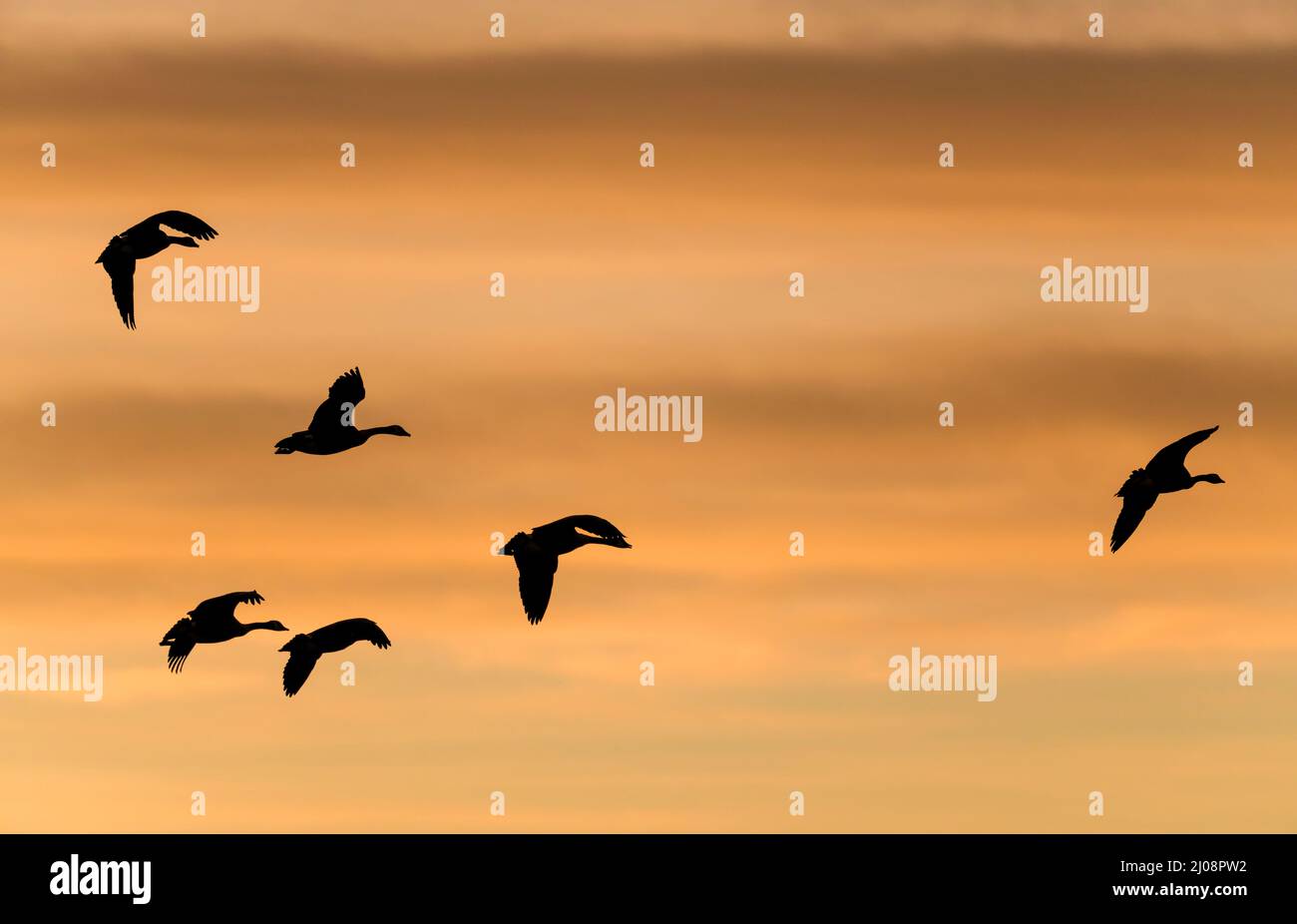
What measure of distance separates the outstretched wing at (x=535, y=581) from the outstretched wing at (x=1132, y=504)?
390 inches

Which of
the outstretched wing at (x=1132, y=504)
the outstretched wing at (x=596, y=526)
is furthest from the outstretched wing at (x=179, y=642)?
the outstretched wing at (x=1132, y=504)

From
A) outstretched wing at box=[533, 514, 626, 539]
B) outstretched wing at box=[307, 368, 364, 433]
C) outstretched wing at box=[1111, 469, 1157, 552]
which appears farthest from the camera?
outstretched wing at box=[1111, 469, 1157, 552]

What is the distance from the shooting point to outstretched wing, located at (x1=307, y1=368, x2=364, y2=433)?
111ft

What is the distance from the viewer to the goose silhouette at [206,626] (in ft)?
114

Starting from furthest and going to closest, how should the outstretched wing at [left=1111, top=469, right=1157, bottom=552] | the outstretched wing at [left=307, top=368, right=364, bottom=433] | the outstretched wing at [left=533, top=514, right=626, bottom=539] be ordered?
the outstretched wing at [left=1111, top=469, right=1157, bottom=552], the outstretched wing at [left=307, top=368, right=364, bottom=433], the outstretched wing at [left=533, top=514, right=626, bottom=539]

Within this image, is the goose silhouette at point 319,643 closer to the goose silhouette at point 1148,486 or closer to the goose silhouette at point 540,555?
the goose silhouette at point 540,555

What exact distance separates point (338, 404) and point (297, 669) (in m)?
5.48

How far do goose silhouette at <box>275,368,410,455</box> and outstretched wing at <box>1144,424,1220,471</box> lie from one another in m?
13.5

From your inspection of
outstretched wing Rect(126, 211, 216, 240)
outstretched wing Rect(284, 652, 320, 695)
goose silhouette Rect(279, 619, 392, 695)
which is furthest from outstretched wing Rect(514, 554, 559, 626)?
outstretched wing Rect(126, 211, 216, 240)

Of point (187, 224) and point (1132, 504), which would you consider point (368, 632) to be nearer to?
point (187, 224)

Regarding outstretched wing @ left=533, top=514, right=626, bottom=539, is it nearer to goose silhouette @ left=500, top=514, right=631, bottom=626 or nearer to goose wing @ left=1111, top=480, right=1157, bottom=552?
goose silhouette @ left=500, top=514, right=631, bottom=626
